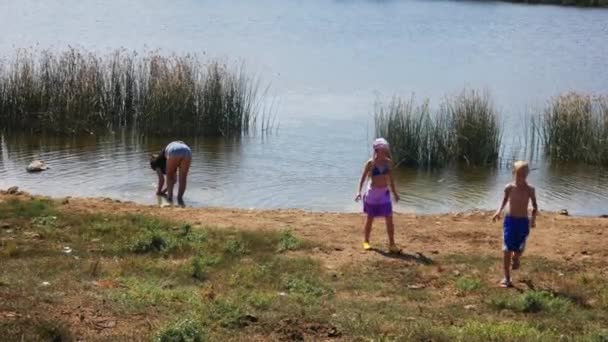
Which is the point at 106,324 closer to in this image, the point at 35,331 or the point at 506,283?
the point at 35,331

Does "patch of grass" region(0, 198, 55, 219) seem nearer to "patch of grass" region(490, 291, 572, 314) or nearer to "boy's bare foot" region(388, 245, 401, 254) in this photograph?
"boy's bare foot" region(388, 245, 401, 254)

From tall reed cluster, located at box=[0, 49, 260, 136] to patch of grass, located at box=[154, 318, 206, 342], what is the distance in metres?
16.9

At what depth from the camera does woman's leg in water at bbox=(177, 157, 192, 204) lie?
14935 mm

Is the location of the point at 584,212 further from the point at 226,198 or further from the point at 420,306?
the point at 420,306

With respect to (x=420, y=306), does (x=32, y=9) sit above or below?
above

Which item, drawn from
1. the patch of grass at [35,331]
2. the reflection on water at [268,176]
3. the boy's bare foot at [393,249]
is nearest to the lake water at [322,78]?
the reflection on water at [268,176]

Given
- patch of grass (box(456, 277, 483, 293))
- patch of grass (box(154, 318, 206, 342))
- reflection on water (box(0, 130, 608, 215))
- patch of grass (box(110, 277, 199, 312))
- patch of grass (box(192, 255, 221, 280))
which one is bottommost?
reflection on water (box(0, 130, 608, 215))

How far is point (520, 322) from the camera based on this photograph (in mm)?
7285

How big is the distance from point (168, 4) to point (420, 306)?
58.2 m

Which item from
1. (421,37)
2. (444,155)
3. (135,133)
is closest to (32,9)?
(421,37)

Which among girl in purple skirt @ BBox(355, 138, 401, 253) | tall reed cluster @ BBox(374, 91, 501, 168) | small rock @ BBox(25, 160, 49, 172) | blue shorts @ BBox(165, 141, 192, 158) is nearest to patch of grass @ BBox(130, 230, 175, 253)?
girl in purple skirt @ BBox(355, 138, 401, 253)

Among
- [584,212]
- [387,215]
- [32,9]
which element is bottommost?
[584,212]

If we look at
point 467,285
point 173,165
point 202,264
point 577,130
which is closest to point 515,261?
point 467,285

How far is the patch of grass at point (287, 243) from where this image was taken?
1034cm
